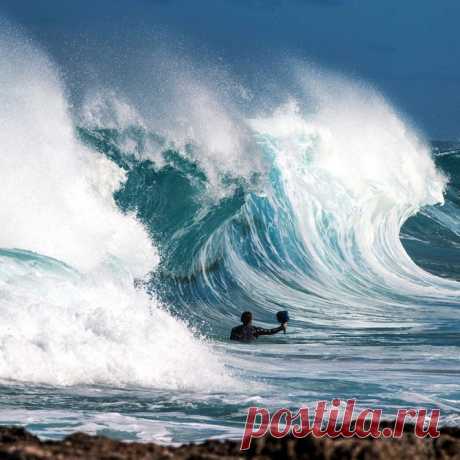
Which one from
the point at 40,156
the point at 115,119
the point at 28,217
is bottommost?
the point at 28,217

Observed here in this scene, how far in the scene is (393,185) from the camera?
25266 millimetres

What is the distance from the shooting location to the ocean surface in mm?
8273

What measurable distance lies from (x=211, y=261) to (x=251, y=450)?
1404cm

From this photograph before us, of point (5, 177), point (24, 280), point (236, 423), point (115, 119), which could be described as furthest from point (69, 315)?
point (115, 119)

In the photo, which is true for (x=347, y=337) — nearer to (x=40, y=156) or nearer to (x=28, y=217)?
(x=28, y=217)

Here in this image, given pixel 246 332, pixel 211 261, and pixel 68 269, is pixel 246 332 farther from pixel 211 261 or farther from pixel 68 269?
pixel 211 261

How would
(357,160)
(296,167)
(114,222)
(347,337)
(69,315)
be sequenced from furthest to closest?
(357,160)
(296,167)
(114,222)
(347,337)
(69,315)

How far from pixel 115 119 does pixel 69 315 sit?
36.8 ft

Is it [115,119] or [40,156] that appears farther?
[115,119]

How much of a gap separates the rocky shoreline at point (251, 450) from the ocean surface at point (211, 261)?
192 cm

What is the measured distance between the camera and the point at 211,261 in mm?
18250

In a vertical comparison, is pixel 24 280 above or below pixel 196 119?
below

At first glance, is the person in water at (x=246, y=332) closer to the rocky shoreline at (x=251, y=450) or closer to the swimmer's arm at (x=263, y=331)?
the swimmer's arm at (x=263, y=331)

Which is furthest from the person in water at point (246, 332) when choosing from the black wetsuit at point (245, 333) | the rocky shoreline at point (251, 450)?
the rocky shoreline at point (251, 450)
